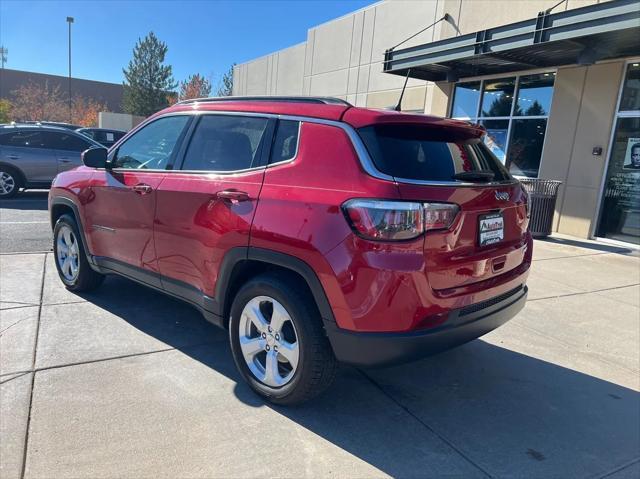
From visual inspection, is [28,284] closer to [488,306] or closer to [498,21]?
[488,306]

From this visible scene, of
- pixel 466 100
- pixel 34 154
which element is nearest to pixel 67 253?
pixel 34 154

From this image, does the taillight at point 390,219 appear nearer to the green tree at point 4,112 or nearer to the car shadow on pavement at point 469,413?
the car shadow on pavement at point 469,413

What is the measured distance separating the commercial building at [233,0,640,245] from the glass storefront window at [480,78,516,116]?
0.03 m

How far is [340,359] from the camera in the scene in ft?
8.48

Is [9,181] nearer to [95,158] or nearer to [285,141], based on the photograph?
[95,158]

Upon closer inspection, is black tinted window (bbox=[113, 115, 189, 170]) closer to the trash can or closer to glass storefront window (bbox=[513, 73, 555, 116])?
the trash can

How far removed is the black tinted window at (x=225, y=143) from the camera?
315cm

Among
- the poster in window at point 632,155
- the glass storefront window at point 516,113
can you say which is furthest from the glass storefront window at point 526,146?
the poster in window at point 632,155

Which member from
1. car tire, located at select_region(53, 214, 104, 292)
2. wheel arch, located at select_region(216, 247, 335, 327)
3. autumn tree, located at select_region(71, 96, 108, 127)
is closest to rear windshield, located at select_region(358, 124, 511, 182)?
wheel arch, located at select_region(216, 247, 335, 327)

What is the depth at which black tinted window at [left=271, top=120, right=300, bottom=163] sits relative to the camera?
9.53 ft

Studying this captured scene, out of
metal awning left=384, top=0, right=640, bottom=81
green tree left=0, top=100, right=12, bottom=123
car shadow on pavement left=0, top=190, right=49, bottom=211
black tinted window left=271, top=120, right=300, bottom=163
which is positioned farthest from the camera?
green tree left=0, top=100, right=12, bottom=123

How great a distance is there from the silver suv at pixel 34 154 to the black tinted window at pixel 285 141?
9610 millimetres

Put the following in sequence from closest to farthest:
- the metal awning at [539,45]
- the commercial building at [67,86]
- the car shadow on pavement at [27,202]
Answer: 1. the metal awning at [539,45]
2. the car shadow on pavement at [27,202]
3. the commercial building at [67,86]

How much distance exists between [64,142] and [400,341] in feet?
37.9
